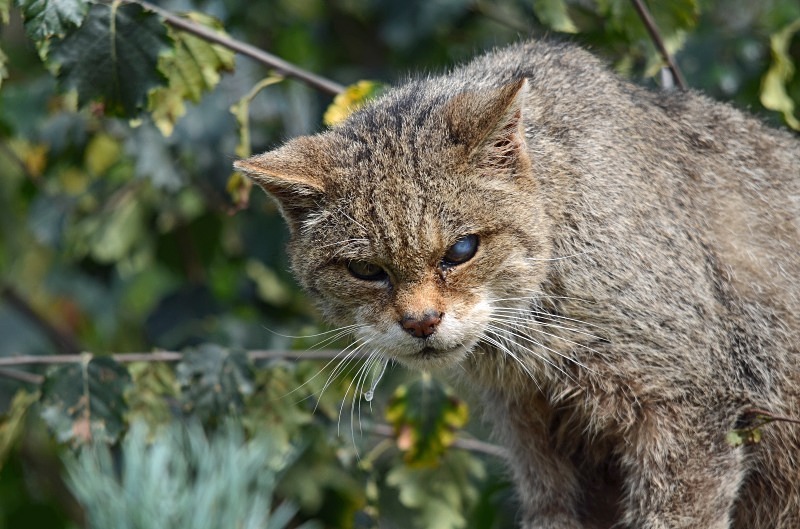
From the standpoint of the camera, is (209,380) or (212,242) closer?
(209,380)

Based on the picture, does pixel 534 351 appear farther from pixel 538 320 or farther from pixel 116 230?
pixel 116 230

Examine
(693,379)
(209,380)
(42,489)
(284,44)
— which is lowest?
(42,489)

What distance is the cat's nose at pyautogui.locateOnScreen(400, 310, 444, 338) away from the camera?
4016 millimetres

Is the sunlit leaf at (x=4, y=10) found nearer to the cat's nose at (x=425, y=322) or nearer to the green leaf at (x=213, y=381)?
the green leaf at (x=213, y=381)

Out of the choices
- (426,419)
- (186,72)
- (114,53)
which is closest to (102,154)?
(186,72)

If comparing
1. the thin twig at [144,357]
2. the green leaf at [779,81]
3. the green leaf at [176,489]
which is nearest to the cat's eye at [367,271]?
the thin twig at [144,357]

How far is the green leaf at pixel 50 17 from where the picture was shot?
Answer: 4.17m

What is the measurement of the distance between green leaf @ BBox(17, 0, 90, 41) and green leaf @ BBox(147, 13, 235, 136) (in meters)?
0.75

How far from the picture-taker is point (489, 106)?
4086 mm

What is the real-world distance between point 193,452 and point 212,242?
4.81 m

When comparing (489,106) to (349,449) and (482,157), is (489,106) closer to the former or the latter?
(482,157)

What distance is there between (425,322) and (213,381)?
3.92 ft

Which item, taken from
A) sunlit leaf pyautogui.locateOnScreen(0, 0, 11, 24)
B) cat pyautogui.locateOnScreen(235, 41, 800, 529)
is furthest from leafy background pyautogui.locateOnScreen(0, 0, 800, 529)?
cat pyautogui.locateOnScreen(235, 41, 800, 529)

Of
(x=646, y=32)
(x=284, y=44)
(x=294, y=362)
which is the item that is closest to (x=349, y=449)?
(x=294, y=362)
